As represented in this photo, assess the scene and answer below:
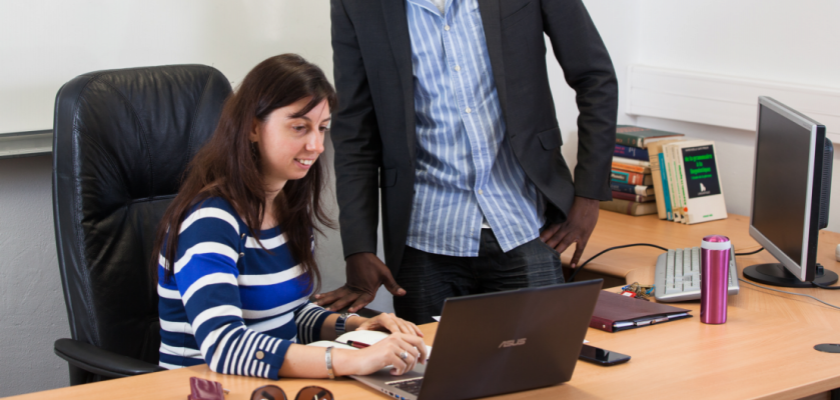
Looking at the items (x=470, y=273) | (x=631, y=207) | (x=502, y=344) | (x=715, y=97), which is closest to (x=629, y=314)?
(x=470, y=273)

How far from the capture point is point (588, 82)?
1.81m

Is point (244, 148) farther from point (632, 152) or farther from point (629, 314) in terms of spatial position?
point (632, 152)

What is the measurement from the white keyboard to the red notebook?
63mm

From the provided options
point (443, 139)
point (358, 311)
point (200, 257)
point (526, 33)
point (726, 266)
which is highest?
point (526, 33)

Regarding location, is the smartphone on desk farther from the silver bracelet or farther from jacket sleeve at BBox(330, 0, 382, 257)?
jacket sleeve at BBox(330, 0, 382, 257)

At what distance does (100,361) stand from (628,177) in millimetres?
1858

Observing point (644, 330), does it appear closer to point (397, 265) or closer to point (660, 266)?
point (660, 266)

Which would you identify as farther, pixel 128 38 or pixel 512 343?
pixel 128 38

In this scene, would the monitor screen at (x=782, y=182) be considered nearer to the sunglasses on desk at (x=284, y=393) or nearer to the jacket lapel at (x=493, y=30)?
the jacket lapel at (x=493, y=30)

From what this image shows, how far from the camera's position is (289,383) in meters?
1.21

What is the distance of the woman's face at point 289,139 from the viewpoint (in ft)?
4.52

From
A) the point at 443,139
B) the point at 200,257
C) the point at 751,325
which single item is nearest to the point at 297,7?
the point at 443,139

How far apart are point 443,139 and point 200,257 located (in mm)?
715

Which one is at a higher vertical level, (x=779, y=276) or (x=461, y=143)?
(x=461, y=143)
